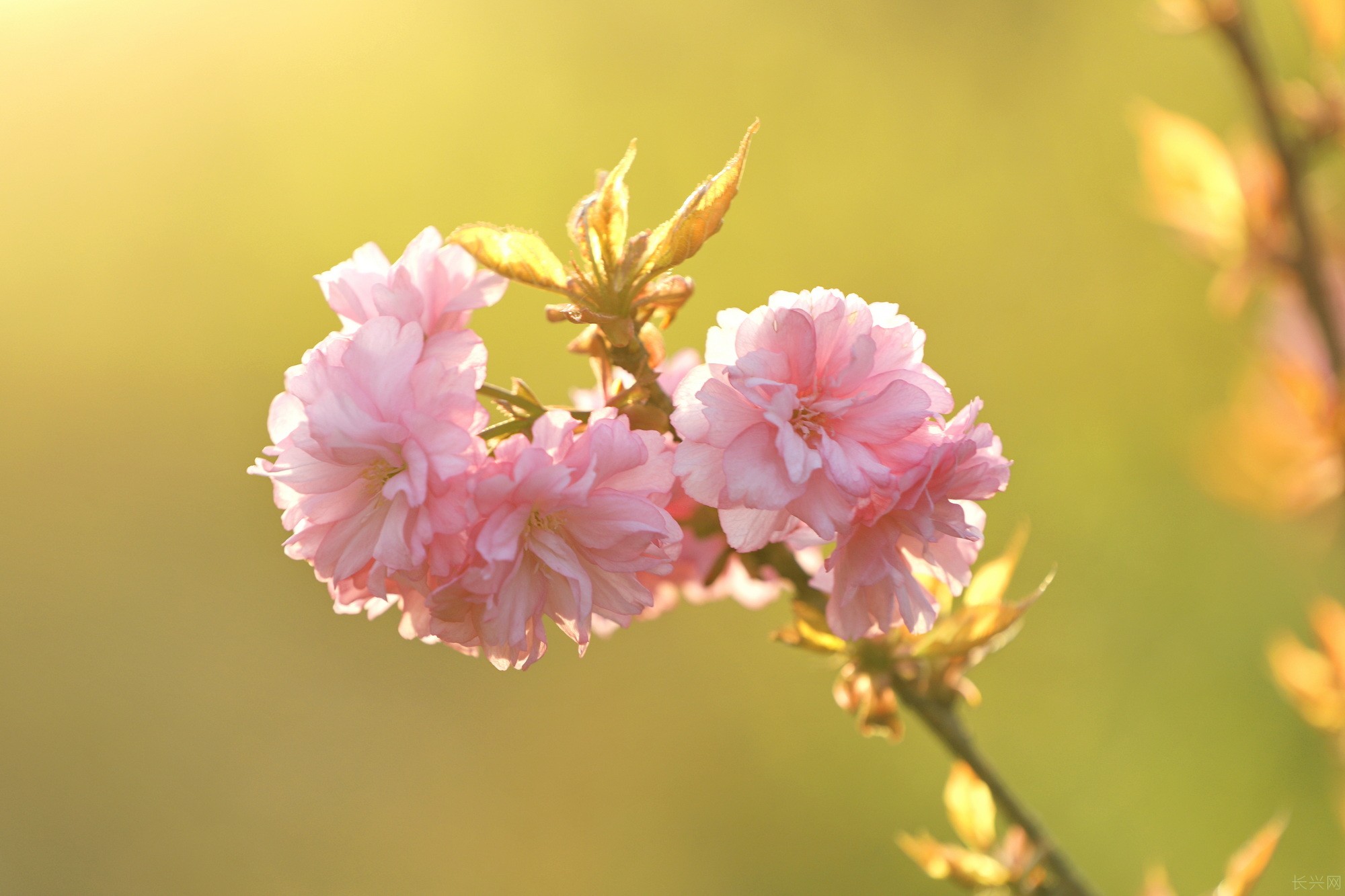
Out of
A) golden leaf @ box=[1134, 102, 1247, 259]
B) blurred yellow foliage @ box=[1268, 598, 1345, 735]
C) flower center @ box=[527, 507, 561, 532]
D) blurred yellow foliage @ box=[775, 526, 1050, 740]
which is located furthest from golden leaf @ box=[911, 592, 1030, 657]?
golden leaf @ box=[1134, 102, 1247, 259]

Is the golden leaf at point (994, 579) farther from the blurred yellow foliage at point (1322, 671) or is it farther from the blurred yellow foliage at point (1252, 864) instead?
the blurred yellow foliage at point (1322, 671)

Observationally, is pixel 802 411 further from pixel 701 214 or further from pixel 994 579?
pixel 994 579

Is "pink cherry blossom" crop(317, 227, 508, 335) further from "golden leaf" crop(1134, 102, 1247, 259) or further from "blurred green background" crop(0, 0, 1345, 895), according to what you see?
"blurred green background" crop(0, 0, 1345, 895)

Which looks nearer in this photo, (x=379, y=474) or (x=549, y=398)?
(x=379, y=474)

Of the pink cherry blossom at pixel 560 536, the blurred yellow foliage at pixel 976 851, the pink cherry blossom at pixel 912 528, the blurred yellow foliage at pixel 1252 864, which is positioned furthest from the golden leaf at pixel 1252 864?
the pink cherry blossom at pixel 560 536

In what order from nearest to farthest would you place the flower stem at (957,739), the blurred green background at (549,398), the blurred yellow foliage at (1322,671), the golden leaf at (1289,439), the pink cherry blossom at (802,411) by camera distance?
the pink cherry blossom at (802,411), the flower stem at (957,739), the blurred yellow foliage at (1322,671), the golden leaf at (1289,439), the blurred green background at (549,398)

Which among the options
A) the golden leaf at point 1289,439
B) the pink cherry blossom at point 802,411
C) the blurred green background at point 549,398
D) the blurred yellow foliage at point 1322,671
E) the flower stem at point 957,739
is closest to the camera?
the pink cherry blossom at point 802,411

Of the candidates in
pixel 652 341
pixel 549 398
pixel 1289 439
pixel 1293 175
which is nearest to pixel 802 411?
pixel 652 341

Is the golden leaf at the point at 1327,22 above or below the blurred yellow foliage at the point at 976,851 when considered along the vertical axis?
above
